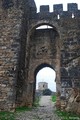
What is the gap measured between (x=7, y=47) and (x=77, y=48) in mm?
3557

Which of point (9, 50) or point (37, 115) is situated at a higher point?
point (9, 50)

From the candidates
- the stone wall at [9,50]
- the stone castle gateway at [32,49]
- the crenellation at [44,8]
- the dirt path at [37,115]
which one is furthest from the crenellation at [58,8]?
the dirt path at [37,115]

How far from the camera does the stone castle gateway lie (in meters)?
10.8

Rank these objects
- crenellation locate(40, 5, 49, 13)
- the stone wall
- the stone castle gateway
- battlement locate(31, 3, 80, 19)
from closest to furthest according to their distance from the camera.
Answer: the stone wall
the stone castle gateway
battlement locate(31, 3, 80, 19)
crenellation locate(40, 5, 49, 13)

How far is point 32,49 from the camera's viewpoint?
14031mm

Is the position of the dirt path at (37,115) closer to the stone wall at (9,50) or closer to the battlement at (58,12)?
the stone wall at (9,50)

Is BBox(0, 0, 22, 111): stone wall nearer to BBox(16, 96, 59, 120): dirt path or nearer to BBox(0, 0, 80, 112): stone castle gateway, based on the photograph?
BBox(0, 0, 80, 112): stone castle gateway

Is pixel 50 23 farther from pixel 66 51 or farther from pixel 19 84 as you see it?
pixel 19 84

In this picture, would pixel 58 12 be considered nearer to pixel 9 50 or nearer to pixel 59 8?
pixel 59 8

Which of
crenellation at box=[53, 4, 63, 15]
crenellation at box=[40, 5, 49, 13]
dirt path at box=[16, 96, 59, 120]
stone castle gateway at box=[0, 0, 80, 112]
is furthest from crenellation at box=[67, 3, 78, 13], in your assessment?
dirt path at box=[16, 96, 59, 120]

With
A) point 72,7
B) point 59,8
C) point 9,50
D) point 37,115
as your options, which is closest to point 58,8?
point 59,8

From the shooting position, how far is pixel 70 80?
458 inches

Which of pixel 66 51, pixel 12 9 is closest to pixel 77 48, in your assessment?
pixel 66 51

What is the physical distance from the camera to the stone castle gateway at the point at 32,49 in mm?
10789
